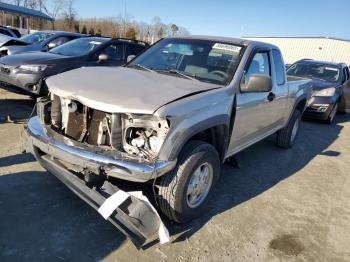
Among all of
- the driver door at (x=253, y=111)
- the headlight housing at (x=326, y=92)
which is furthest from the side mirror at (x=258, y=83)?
the headlight housing at (x=326, y=92)

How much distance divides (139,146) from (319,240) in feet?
7.37

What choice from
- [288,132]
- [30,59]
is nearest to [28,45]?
[30,59]

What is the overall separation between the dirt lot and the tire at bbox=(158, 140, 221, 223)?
228 millimetres

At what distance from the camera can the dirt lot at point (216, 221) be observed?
2.91 metres

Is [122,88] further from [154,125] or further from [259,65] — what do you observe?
[259,65]

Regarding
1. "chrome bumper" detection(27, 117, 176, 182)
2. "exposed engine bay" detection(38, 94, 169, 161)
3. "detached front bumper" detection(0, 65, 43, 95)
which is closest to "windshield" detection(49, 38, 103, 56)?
"detached front bumper" detection(0, 65, 43, 95)

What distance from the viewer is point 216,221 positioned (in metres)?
3.55

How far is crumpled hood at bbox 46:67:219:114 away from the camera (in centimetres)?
279

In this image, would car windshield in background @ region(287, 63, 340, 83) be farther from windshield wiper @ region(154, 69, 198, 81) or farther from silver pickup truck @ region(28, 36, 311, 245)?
windshield wiper @ region(154, 69, 198, 81)

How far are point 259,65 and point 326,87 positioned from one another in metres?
5.98

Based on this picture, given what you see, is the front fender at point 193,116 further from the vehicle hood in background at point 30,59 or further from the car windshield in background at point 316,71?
the car windshield in background at point 316,71

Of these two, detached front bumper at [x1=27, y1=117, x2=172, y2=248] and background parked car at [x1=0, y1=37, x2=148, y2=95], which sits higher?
background parked car at [x1=0, y1=37, x2=148, y2=95]

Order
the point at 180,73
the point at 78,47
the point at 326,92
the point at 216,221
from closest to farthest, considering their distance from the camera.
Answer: the point at 216,221 → the point at 180,73 → the point at 78,47 → the point at 326,92

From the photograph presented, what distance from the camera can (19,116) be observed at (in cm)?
633
